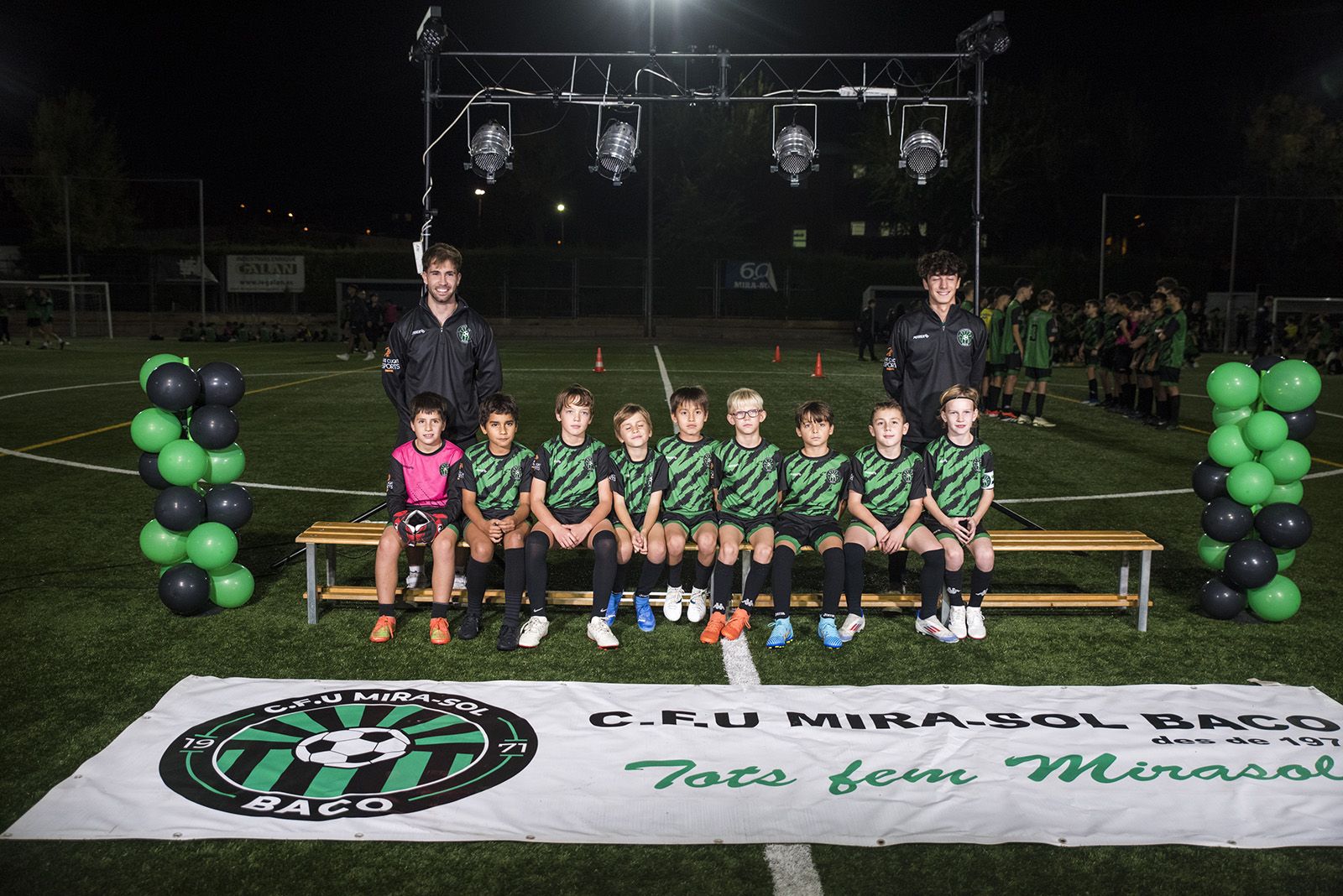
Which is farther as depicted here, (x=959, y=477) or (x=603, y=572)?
(x=959, y=477)

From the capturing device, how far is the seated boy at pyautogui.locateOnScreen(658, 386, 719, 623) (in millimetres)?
5633

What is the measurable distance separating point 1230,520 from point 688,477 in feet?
9.46

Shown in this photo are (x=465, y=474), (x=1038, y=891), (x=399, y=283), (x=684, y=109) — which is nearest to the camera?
(x=1038, y=891)

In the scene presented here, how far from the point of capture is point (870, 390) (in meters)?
19.5

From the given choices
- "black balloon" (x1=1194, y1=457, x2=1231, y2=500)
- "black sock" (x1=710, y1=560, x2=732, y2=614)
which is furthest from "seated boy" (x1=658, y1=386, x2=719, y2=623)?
"black balloon" (x1=1194, y1=457, x2=1231, y2=500)

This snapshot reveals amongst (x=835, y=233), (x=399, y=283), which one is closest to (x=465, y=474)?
(x=399, y=283)

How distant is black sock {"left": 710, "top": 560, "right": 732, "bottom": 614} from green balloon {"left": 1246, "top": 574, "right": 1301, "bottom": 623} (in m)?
2.79

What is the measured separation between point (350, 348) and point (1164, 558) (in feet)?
78.8

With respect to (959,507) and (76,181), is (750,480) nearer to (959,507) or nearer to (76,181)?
(959,507)

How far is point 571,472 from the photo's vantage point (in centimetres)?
562

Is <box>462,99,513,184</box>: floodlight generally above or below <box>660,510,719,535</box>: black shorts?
above

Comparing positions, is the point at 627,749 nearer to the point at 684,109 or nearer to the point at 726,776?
the point at 726,776

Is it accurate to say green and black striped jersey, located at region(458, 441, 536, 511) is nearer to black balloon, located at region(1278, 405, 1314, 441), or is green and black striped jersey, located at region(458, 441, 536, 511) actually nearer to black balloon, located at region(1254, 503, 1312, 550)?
black balloon, located at region(1254, 503, 1312, 550)

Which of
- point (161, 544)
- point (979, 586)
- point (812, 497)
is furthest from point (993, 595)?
point (161, 544)
